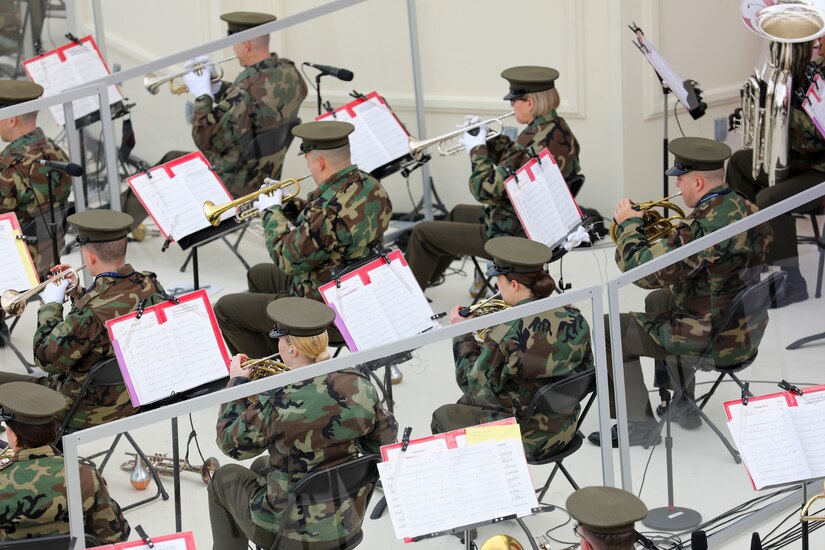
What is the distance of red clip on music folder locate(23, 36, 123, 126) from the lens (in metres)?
8.21

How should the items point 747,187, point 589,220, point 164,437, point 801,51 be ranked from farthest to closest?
point 747,187
point 801,51
point 589,220
point 164,437

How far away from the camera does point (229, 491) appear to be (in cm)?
450

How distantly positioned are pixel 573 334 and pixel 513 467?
2.23 ft

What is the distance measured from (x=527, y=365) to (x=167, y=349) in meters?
1.54

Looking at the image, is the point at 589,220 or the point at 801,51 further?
the point at 801,51

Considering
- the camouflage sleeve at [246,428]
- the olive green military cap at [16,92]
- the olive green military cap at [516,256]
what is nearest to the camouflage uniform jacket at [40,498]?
the camouflage sleeve at [246,428]

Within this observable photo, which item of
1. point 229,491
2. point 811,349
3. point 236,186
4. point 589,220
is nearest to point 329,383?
point 229,491

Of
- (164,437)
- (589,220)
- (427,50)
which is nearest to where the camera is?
(164,437)

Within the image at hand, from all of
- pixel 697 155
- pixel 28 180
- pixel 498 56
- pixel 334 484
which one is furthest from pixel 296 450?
pixel 498 56

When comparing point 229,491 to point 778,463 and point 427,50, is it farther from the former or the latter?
point 427,50

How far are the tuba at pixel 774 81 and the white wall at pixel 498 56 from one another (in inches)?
52.7

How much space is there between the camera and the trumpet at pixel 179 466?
4.45 metres

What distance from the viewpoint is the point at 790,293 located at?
569 cm

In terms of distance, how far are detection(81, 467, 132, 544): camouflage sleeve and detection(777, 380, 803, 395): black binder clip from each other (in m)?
2.55
